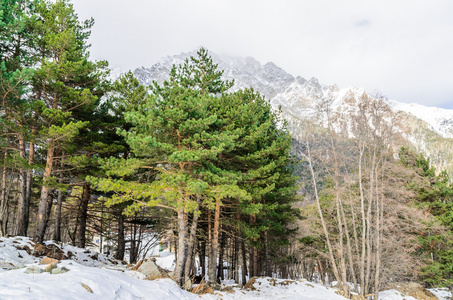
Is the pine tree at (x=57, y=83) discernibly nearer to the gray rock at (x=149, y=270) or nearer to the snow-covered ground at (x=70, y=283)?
the snow-covered ground at (x=70, y=283)

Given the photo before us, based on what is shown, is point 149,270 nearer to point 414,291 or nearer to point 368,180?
point 368,180

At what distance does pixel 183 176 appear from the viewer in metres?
8.79

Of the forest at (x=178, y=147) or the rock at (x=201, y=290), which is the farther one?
the forest at (x=178, y=147)

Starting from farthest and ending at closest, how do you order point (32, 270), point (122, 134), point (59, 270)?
point (122, 134) < point (59, 270) < point (32, 270)

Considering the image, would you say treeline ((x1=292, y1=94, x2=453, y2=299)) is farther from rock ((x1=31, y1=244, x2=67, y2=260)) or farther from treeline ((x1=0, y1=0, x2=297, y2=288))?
rock ((x1=31, y1=244, x2=67, y2=260))

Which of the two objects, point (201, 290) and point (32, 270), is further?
point (201, 290)

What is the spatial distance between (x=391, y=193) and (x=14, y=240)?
57.4 feet

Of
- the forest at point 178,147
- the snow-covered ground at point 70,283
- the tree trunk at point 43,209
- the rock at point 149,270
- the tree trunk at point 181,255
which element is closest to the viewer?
the snow-covered ground at point 70,283

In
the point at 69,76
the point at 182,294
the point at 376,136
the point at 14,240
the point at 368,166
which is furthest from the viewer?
the point at 368,166

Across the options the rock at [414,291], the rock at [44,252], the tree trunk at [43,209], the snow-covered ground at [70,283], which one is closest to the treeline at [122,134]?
the tree trunk at [43,209]

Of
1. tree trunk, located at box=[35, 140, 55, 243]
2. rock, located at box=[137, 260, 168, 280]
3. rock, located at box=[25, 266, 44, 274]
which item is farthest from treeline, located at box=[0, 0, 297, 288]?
rock, located at box=[25, 266, 44, 274]

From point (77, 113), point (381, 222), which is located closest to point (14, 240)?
point (77, 113)

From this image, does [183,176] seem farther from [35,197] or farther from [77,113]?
[35,197]

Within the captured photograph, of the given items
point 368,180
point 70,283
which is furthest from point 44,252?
point 368,180
